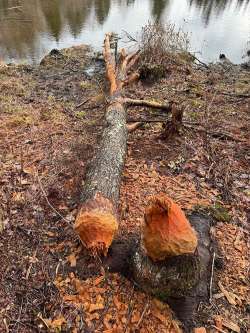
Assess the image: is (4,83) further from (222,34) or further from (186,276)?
(222,34)

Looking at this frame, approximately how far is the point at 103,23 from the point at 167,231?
14.6 m

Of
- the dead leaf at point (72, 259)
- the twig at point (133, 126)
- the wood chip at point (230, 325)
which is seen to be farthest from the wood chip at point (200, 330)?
the twig at point (133, 126)

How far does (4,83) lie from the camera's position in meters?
7.11

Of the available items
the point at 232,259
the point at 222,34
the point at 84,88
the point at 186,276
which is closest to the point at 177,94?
the point at 84,88

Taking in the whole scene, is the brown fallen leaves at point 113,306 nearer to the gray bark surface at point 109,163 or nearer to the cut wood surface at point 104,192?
the cut wood surface at point 104,192

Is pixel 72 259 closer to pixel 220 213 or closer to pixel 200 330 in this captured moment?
pixel 200 330

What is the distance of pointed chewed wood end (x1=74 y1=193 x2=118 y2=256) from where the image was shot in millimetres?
2844

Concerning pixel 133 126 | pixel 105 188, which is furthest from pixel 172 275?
pixel 133 126

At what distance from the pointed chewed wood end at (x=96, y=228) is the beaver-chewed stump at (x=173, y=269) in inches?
8.7

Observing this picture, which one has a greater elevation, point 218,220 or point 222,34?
point 218,220

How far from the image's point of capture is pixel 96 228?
2844 millimetres

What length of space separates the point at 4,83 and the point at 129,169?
167 inches

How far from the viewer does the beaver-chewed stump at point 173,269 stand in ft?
8.14

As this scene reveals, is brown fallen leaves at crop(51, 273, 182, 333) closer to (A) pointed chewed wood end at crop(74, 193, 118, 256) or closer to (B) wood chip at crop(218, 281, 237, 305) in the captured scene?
(A) pointed chewed wood end at crop(74, 193, 118, 256)
